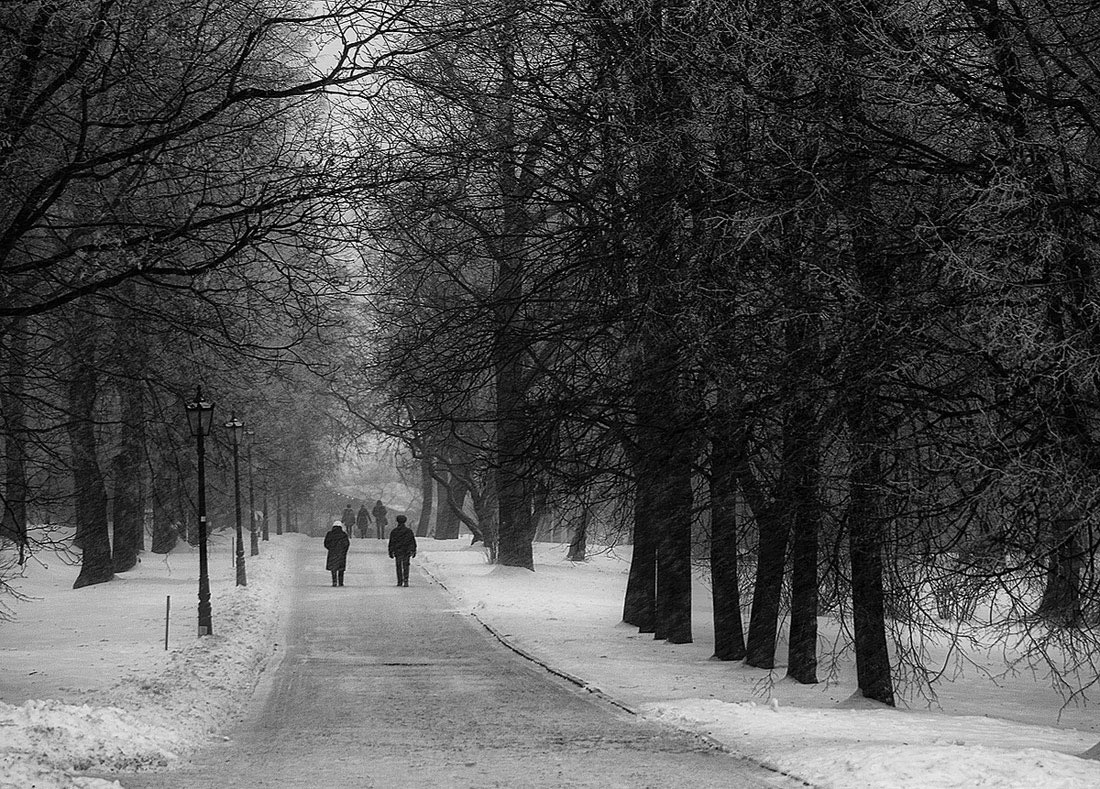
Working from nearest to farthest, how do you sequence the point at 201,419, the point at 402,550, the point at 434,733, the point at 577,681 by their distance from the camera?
the point at 434,733 → the point at 577,681 → the point at 201,419 → the point at 402,550

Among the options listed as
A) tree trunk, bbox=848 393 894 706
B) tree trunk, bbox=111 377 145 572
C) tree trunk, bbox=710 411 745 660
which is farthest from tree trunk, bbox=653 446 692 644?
tree trunk, bbox=111 377 145 572

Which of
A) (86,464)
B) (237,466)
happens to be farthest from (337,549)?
(86,464)

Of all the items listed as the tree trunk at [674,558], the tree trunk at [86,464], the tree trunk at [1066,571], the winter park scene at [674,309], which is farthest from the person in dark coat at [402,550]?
the tree trunk at [1066,571]

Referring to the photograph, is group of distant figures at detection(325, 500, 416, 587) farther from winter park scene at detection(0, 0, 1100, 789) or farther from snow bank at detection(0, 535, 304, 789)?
winter park scene at detection(0, 0, 1100, 789)

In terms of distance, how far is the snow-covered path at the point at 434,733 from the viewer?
9969 millimetres

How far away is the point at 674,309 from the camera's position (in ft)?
45.5

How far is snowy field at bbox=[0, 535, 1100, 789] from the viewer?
9352mm

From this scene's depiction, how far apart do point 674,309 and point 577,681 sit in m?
4.99

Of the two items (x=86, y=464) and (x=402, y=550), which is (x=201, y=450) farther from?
(x=402, y=550)

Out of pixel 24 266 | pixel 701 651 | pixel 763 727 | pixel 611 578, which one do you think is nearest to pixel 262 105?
pixel 24 266

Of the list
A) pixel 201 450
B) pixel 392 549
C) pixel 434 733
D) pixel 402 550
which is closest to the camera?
pixel 434 733

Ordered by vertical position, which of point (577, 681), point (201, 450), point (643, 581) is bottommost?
point (577, 681)

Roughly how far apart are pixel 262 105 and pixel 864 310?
227 inches

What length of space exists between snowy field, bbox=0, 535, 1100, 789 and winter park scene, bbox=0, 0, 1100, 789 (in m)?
0.09
